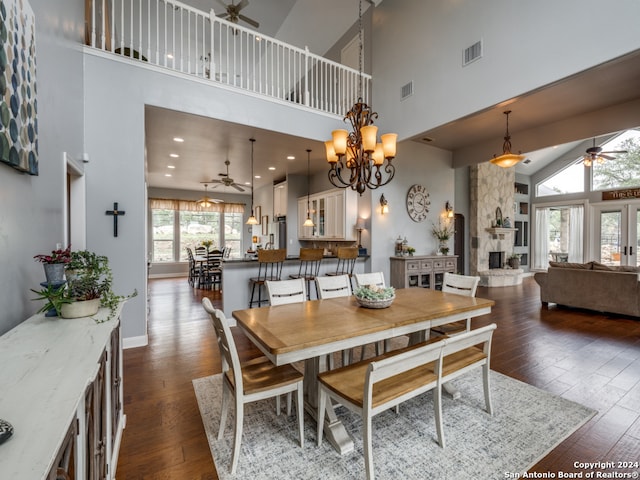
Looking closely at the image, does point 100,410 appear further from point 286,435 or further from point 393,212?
point 393,212

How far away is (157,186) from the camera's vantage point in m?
9.81

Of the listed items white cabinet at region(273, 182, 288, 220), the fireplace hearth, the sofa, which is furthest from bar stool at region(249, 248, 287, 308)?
the fireplace hearth

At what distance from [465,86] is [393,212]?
278 cm

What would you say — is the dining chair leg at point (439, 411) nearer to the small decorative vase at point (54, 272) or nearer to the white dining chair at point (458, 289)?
the white dining chair at point (458, 289)

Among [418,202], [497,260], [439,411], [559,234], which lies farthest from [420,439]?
[559,234]

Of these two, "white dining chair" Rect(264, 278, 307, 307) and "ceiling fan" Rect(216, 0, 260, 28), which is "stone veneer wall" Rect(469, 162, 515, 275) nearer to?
"ceiling fan" Rect(216, 0, 260, 28)

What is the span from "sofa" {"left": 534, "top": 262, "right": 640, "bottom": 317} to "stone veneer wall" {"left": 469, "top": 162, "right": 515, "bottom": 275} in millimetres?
2714

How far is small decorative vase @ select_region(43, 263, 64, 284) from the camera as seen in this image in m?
1.70

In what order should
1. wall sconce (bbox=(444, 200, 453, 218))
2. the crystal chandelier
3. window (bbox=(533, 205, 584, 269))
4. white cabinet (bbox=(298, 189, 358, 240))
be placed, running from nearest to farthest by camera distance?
the crystal chandelier < white cabinet (bbox=(298, 189, 358, 240)) < wall sconce (bbox=(444, 200, 453, 218)) < window (bbox=(533, 205, 584, 269))

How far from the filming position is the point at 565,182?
1021 cm

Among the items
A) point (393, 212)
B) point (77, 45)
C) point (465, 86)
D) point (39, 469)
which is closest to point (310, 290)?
point (393, 212)

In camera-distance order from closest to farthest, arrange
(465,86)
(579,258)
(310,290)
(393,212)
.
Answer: (465,86) → (310,290) → (393,212) → (579,258)

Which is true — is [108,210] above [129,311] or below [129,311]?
above

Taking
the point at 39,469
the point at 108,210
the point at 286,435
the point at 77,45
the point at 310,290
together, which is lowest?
the point at 286,435
